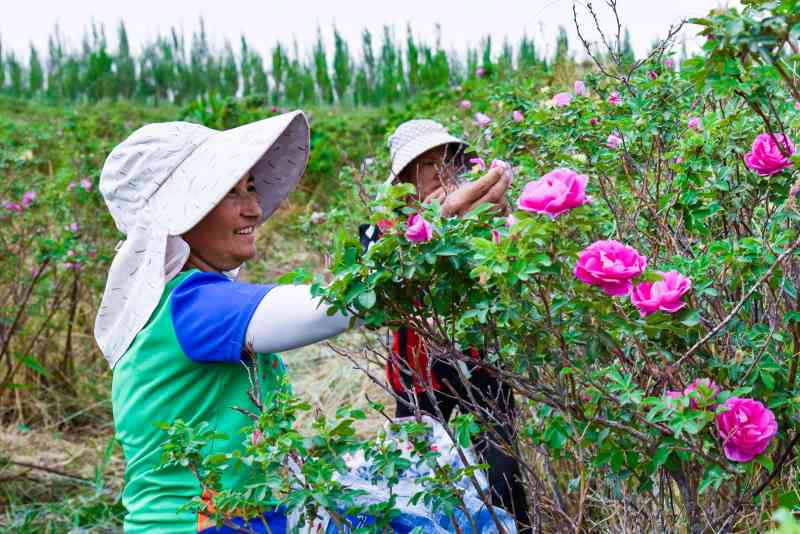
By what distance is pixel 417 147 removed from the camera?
3.10 meters

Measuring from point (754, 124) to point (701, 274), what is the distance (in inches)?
22.4

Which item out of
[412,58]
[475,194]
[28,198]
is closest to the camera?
[475,194]

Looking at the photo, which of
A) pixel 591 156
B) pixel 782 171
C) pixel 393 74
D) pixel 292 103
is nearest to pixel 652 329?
pixel 782 171

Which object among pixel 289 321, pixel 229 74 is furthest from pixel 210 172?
pixel 229 74

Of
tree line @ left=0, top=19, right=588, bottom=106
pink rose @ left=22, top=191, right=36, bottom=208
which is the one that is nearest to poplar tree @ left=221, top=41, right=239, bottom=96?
tree line @ left=0, top=19, right=588, bottom=106

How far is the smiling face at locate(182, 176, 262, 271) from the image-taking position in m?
2.06

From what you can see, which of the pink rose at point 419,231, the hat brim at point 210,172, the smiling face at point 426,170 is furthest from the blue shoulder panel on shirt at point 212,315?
the smiling face at point 426,170

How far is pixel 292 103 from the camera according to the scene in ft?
35.8

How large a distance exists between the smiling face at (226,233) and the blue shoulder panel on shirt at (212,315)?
167 millimetres

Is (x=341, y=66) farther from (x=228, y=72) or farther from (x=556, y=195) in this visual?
(x=556, y=195)

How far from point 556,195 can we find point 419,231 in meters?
0.21

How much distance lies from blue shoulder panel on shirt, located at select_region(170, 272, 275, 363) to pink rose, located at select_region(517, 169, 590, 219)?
1.93ft

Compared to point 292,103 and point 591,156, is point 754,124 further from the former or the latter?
point 292,103

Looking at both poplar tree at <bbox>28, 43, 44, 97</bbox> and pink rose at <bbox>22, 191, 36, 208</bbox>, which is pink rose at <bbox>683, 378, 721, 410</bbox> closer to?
pink rose at <bbox>22, 191, 36, 208</bbox>
